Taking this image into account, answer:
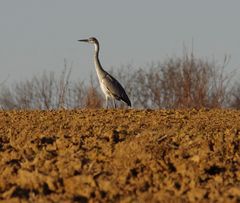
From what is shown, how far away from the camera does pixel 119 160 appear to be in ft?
25.5

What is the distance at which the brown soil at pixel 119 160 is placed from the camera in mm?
6160

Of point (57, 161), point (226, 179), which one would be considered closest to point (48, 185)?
point (57, 161)

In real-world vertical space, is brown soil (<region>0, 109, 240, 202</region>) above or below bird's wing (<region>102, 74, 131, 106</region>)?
above

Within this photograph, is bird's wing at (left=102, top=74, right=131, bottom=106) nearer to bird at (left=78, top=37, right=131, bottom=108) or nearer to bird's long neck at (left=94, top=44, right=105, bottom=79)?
bird at (left=78, top=37, right=131, bottom=108)

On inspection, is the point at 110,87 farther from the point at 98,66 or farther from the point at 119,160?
the point at 119,160

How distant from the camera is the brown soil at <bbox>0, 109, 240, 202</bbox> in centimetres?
616

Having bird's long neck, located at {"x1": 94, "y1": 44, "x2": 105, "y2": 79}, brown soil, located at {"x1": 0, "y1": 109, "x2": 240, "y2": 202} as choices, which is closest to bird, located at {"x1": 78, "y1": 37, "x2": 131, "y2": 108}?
bird's long neck, located at {"x1": 94, "y1": 44, "x2": 105, "y2": 79}

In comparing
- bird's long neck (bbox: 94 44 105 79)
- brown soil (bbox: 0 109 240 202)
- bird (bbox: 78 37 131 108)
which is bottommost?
bird (bbox: 78 37 131 108)

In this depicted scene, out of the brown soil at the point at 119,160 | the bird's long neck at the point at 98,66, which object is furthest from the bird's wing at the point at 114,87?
the brown soil at the point at 119,160

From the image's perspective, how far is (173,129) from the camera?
37.0 feet

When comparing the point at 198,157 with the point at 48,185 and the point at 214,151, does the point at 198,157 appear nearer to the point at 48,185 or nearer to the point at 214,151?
the point at 214,151

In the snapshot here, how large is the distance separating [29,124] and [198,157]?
15.8 ft

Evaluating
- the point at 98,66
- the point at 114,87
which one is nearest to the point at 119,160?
the point at 114,87

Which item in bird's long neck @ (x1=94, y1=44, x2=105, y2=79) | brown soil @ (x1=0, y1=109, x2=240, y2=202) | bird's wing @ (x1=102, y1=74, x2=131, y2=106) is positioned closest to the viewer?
brown soil @ (x1=0, y1=109, x2=240, y2=202)
